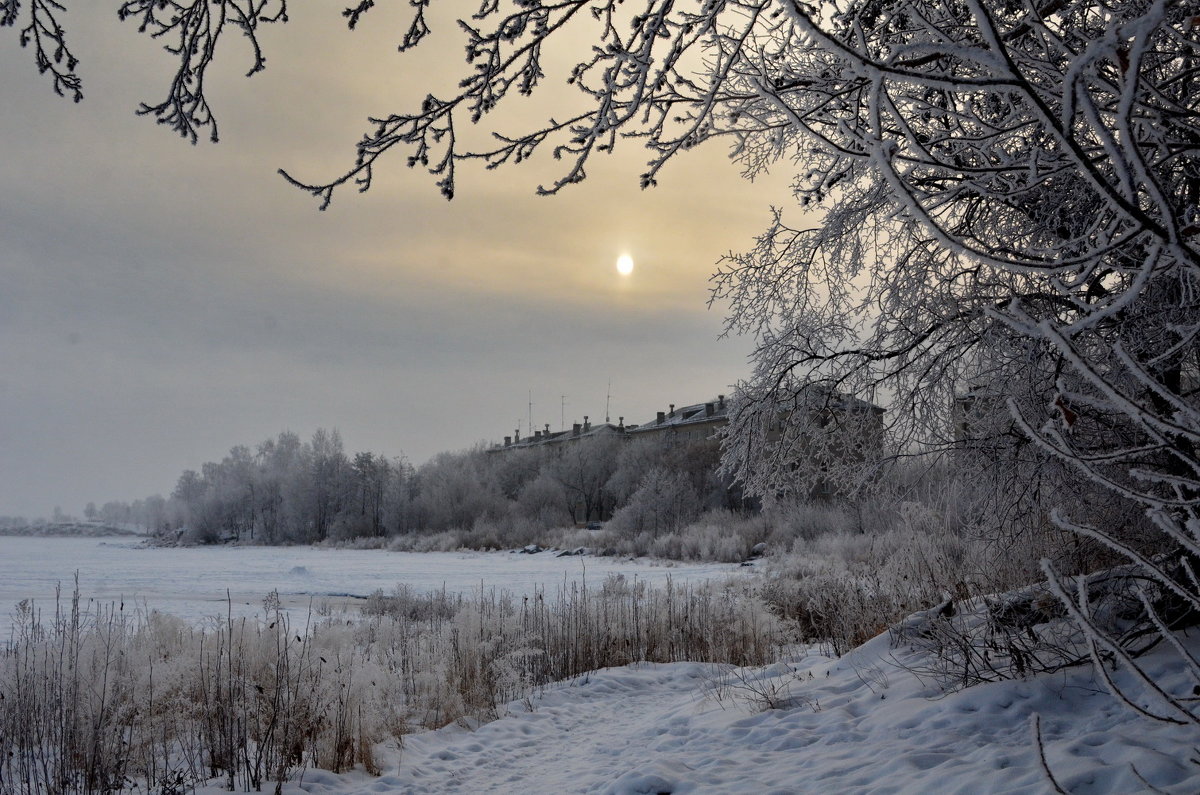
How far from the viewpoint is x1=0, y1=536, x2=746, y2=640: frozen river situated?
61.4 feet

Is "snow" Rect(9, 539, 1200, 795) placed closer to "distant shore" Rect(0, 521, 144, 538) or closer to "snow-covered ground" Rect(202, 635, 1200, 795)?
"snow-covered ground" Rect(202, 635, 1200, 795)

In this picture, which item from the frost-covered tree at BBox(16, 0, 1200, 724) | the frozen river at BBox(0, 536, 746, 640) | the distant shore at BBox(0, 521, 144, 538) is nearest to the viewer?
the frost-covered tree at BBox(16, 0, 1200, 724)

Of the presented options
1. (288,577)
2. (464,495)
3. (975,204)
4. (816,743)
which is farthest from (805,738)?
(464,495)

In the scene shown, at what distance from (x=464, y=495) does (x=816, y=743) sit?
51645mm

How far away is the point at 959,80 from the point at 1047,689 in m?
4.90

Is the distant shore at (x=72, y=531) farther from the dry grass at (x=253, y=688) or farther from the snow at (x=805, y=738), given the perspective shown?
the snow at (x=805, y=738)

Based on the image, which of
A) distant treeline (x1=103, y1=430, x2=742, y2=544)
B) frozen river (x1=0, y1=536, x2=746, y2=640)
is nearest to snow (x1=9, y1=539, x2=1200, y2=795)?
frozen river (x1=0, y1=536, x2=746, y2=640)

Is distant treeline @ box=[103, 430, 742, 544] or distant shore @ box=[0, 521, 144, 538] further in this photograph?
distant shore @ box=[0, 521, 144, 538]

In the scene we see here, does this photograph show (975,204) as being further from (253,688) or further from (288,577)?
(288,577)

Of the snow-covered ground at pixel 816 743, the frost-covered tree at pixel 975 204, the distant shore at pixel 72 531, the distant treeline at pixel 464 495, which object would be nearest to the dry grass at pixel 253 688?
the snow-covered ground at pixel 816 743

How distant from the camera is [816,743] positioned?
205 inches

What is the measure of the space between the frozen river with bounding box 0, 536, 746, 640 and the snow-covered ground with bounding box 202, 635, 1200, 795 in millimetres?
9797

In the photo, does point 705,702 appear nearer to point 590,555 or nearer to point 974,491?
point 974,491

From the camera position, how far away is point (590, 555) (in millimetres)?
35062
